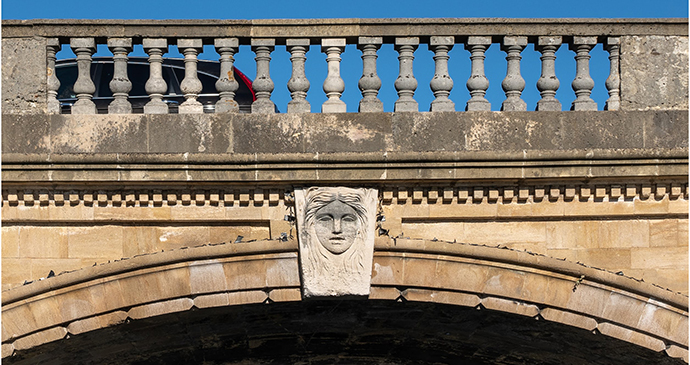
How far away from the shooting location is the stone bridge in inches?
338

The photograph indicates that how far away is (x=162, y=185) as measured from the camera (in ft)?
28.3

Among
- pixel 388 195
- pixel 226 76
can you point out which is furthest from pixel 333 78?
pixel 388 195

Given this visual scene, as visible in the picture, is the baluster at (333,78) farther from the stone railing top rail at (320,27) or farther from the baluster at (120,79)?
the baluster at (120,79)

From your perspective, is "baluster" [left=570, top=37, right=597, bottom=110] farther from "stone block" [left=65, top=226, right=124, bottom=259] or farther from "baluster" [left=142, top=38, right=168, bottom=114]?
"stone block" [left=65, top=226, right=124, bottom=259]

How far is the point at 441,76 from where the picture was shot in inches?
347

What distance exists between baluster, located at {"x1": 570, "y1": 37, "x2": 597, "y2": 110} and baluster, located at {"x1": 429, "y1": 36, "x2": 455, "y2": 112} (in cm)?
91

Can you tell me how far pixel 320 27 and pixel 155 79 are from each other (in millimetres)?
1247

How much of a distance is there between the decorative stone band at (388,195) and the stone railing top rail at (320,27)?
1.12m

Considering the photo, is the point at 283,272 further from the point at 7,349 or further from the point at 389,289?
the point at 7,349

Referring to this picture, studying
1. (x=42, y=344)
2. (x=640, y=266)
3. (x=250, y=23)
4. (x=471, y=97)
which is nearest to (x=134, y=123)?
(x=250, y=23)

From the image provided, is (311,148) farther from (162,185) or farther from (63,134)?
(63,134)

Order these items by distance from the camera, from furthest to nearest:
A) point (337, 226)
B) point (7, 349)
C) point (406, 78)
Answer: point (406, 78) → point (7, 349) → point (337, 226)

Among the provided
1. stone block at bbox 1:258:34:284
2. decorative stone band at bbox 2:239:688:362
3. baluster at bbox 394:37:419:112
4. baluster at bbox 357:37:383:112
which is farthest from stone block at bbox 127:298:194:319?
baluster at bbox 394:37:419:112

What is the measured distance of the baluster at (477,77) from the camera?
880 cm
